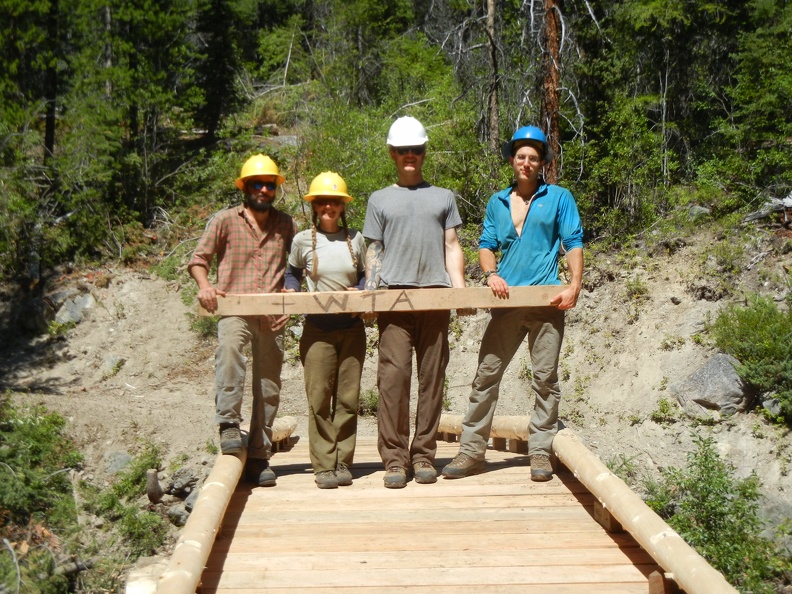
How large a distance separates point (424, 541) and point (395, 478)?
850mm

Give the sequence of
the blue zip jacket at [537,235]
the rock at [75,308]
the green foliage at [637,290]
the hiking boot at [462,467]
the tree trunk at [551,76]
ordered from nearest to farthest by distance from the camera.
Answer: the blue zip jacket at [537,235]
the hiking boot at [462,467]
the green foliage at [637,290]
the tree trunk at [551,76]
the rock at [75,308]

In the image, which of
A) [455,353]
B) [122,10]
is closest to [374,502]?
[455,353]

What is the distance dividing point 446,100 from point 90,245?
25.6 feet

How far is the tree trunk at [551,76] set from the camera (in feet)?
45.5

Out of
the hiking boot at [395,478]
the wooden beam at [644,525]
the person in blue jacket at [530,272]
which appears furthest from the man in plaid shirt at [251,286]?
the wooden beam at [644,525]

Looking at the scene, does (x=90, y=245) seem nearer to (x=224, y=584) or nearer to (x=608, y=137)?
(x=608, y=137)

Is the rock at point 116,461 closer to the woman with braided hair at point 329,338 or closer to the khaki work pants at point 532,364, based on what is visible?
the woman with braided hair at point 329,338

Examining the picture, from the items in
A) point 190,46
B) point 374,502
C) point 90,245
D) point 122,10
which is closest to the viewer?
point 374,502

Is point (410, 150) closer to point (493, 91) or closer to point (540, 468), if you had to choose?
point (540, 468)

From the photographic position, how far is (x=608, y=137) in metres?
15.2

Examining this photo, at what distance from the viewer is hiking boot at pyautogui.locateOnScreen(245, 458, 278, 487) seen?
5.72 m

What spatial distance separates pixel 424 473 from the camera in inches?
220

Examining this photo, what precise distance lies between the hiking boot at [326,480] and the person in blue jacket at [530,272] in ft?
2.41

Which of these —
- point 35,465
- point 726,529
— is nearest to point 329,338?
point 726,529
